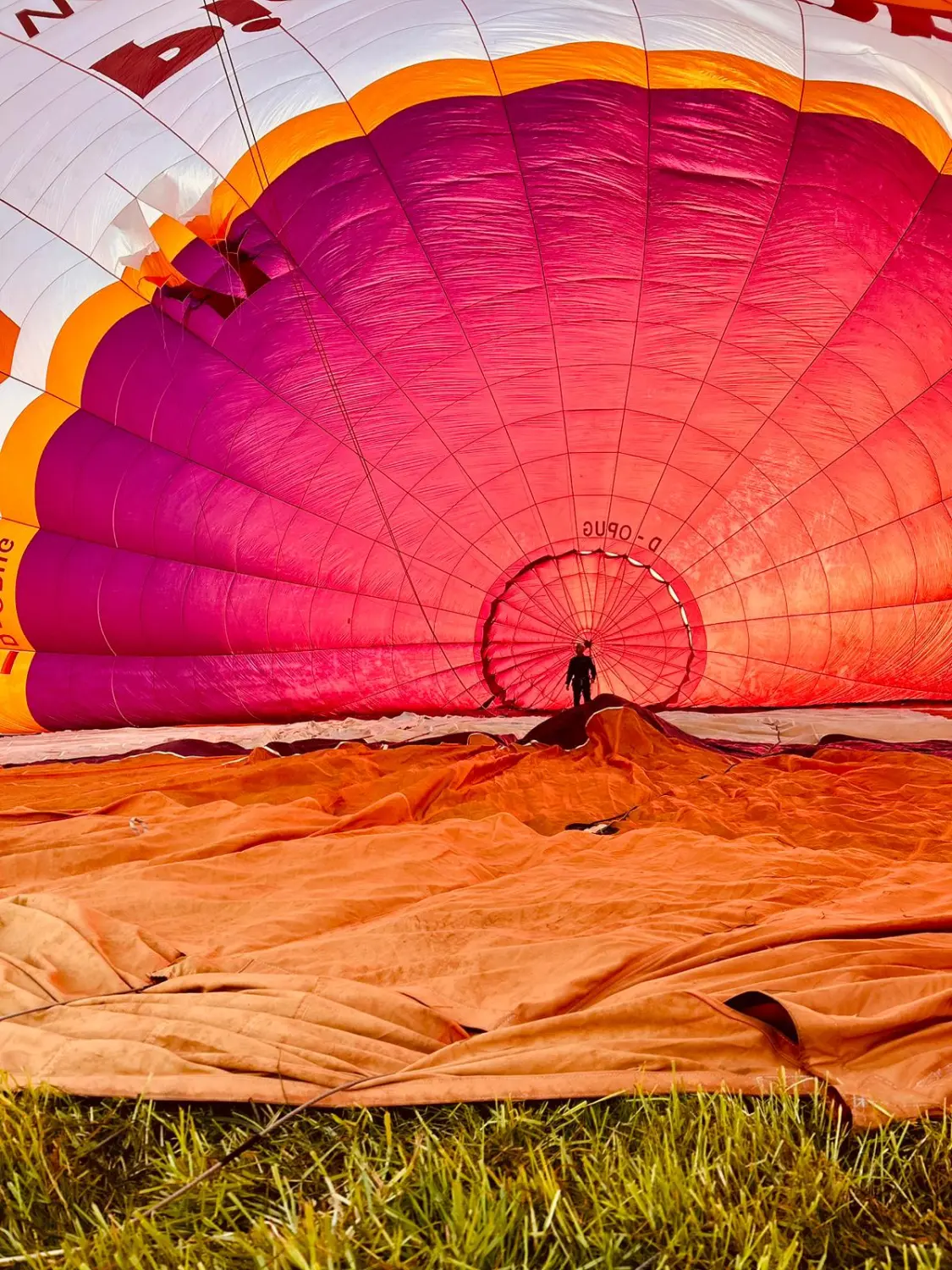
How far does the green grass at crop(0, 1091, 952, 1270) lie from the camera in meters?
0.83

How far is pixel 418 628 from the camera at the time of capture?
5.34 meters

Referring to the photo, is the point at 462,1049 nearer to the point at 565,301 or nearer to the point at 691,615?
the point at 565,301

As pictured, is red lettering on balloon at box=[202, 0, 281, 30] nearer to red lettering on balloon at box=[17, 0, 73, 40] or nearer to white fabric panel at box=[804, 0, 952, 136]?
red lettering on balloon at box=[17, 0, 73, 40]

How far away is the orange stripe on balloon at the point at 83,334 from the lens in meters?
4.09

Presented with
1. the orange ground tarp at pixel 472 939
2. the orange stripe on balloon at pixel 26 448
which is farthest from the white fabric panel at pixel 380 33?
the orange ground tarp at pixel 472 939

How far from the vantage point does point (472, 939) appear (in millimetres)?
1690

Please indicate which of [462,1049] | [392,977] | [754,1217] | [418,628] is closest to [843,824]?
[392,977]

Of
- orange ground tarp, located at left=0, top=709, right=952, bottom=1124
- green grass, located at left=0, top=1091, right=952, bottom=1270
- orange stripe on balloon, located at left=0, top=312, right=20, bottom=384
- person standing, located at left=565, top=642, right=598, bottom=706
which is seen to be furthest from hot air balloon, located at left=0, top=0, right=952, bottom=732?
green grass, located at left=0, top=1091, right=952, bottom=1270

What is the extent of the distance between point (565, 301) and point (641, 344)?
393 mm

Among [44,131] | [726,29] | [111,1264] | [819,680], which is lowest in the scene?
[111,1264]

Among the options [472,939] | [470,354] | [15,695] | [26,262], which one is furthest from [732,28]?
[15,695]

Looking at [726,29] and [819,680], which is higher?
[726,29]

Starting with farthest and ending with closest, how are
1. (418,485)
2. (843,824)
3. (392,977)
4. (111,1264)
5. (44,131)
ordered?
(418,485), (44,131), (843,824), (392,977), (111,1264)

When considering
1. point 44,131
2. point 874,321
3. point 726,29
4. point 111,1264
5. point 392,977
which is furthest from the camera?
point 874,321
